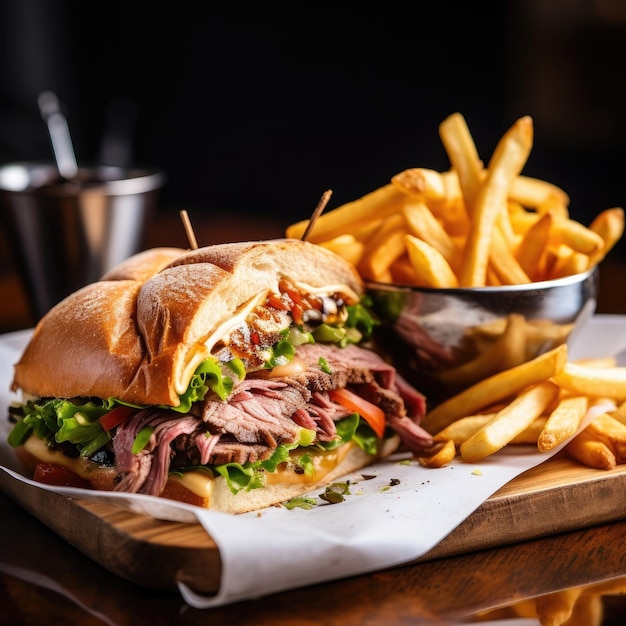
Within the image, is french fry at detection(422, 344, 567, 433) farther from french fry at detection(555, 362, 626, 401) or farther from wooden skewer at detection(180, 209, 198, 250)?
wooden skewer at detection(180, 209, 198, 250)

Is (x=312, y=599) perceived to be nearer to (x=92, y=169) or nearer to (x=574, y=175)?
(x=92, y=169)

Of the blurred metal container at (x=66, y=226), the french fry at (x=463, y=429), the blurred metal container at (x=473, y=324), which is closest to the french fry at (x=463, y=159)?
the blurred metal container at (x=473, y=324)

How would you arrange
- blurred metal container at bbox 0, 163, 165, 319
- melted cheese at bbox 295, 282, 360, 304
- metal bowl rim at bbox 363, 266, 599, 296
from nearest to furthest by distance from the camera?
melted cheese at bbox 295, 282, 360, 304 < metal bowl rim at bbox 363, 266, 599, 296 < blurred metal container at bbox 0, 163, 165, 319

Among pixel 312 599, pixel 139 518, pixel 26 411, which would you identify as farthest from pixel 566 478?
pixel 26 411

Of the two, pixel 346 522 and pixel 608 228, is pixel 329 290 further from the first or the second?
pixel 608 228

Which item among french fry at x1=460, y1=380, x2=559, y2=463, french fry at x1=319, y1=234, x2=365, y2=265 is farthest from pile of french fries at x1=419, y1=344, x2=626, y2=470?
french fry at x1=319, y1=234, x2=365, y2=265

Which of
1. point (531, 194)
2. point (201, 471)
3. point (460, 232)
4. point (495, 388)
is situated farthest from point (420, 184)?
point (201, 471)

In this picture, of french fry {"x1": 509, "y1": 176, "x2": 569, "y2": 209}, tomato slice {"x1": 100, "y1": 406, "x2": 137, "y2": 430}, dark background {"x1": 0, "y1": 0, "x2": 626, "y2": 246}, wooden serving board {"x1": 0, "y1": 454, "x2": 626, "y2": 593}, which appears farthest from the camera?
dark background {"x1": 0, "y1": 0, "x2": 626, "y2": 246}

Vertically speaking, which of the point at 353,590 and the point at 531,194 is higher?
the point at 531,194
